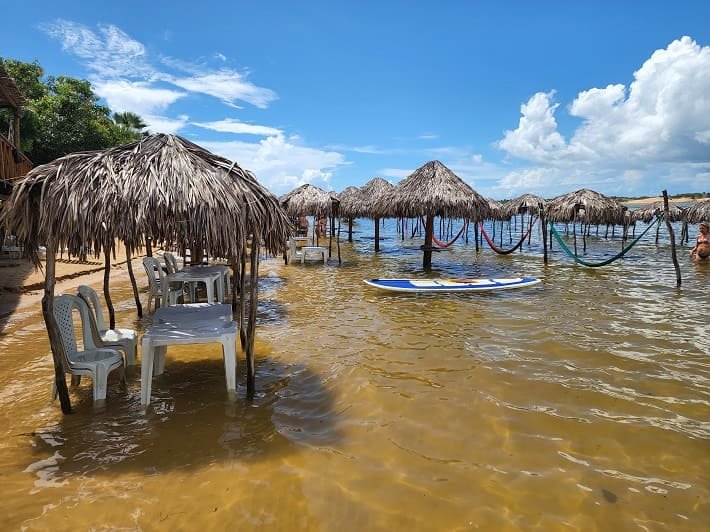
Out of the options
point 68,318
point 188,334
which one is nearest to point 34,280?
point 68,318

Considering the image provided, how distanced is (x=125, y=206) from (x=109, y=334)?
6.74 ft

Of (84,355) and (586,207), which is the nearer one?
(84,355)

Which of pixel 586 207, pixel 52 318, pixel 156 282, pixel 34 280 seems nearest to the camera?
pixel 52 318

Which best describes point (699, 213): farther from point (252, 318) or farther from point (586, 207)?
point (252, 318)

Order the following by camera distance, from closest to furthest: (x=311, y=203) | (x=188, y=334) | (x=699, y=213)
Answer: (x=188, y=334) < (x=311, y=203) < (x=699, y=213)

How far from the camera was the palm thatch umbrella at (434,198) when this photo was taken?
13.4 m

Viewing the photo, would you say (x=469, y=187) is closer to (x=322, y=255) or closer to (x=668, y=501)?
(x=322, y=255)

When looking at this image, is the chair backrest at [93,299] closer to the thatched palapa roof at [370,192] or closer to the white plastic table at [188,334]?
the white plastic table at [188,334]

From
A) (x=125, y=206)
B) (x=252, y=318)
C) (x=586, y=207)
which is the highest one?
(x=586, y=207)

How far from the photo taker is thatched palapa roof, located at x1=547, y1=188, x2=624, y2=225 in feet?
62.7

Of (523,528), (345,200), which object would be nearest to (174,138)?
(523,528)

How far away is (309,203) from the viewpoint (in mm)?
17234

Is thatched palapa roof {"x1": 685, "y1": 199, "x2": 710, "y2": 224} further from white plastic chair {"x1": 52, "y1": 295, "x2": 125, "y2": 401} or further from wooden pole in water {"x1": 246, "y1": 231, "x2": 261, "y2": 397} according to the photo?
white plastic chair {"x1": 52, "y1": 295, "x2": 125, "y2": 401}

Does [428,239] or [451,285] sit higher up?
[428,239]
